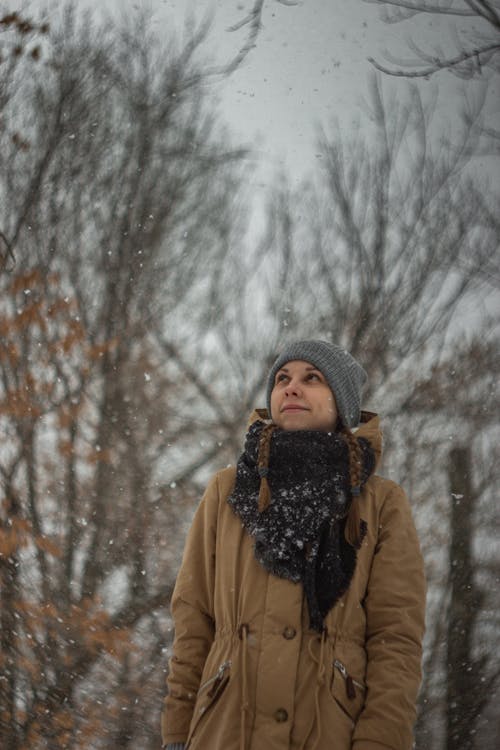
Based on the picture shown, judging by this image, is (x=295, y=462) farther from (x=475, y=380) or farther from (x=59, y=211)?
(x=59, y=211)

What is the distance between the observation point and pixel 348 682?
1125 millimetres

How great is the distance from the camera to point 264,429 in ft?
4.44

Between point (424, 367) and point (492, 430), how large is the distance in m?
0.44

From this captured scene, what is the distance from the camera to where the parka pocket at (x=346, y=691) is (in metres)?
1.11

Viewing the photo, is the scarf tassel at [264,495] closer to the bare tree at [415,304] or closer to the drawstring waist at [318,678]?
the drawstring waist at [318,678]

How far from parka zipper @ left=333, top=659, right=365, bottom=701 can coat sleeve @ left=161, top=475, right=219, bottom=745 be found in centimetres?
28

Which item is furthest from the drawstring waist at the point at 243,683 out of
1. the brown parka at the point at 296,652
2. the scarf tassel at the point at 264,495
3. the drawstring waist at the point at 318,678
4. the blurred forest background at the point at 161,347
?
the blurred forest background at the point at 161,347

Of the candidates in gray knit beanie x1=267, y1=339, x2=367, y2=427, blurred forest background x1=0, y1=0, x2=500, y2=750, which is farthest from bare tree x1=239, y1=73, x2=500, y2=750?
gray knit beanie x1=267, y1=339, x2=367, y2=427

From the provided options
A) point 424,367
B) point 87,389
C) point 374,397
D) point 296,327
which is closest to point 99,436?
point 87,389

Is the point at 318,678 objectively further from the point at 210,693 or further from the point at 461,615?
the point at 461,615

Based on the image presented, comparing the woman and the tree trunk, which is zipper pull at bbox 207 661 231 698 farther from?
the tree trunk

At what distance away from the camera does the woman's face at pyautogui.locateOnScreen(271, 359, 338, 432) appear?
138 cm

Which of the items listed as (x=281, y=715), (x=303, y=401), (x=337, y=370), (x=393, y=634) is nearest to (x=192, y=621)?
(x=281, y=715)

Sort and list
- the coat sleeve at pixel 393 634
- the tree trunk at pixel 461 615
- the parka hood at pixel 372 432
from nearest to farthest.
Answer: the coat sleeve at pixel 393 634 → the parka hood at pixel 372 432 → the tree trunk at pixel 461 615
